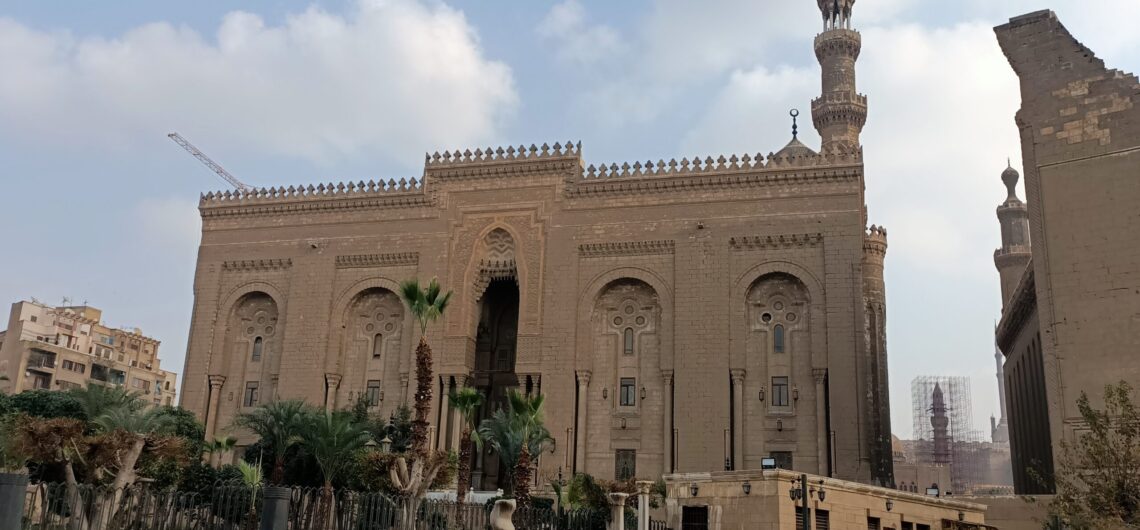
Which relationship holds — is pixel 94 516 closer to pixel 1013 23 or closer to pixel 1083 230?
pixel 1083 230

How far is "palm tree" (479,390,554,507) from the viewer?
21266 mm

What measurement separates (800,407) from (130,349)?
5041cm

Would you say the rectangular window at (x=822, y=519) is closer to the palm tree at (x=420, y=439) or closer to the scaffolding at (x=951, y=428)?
the palm tree at (x=420, y=439)

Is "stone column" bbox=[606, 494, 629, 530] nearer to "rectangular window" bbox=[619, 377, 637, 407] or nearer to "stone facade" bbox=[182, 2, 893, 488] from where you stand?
"stone facade" bbox=[182, 2, 893, 488]

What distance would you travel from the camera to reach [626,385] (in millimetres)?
29219

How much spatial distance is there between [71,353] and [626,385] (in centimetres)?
3994

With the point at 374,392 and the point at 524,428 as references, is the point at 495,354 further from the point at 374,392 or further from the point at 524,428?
the point at 524,428

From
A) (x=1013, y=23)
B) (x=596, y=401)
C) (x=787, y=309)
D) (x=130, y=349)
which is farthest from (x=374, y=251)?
(x=130, y=349)

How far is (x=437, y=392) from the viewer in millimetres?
30062

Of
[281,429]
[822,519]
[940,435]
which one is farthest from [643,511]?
[940,435]

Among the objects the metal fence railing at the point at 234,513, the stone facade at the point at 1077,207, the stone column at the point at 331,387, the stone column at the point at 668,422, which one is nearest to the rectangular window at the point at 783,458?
the stone column at the point at 668,422

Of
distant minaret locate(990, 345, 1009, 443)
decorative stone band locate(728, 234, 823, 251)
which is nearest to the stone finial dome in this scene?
decorative stone band locate(728, 234, 823, 251)

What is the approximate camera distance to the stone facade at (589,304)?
27.5 m

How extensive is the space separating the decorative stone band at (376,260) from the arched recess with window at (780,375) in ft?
35.7
